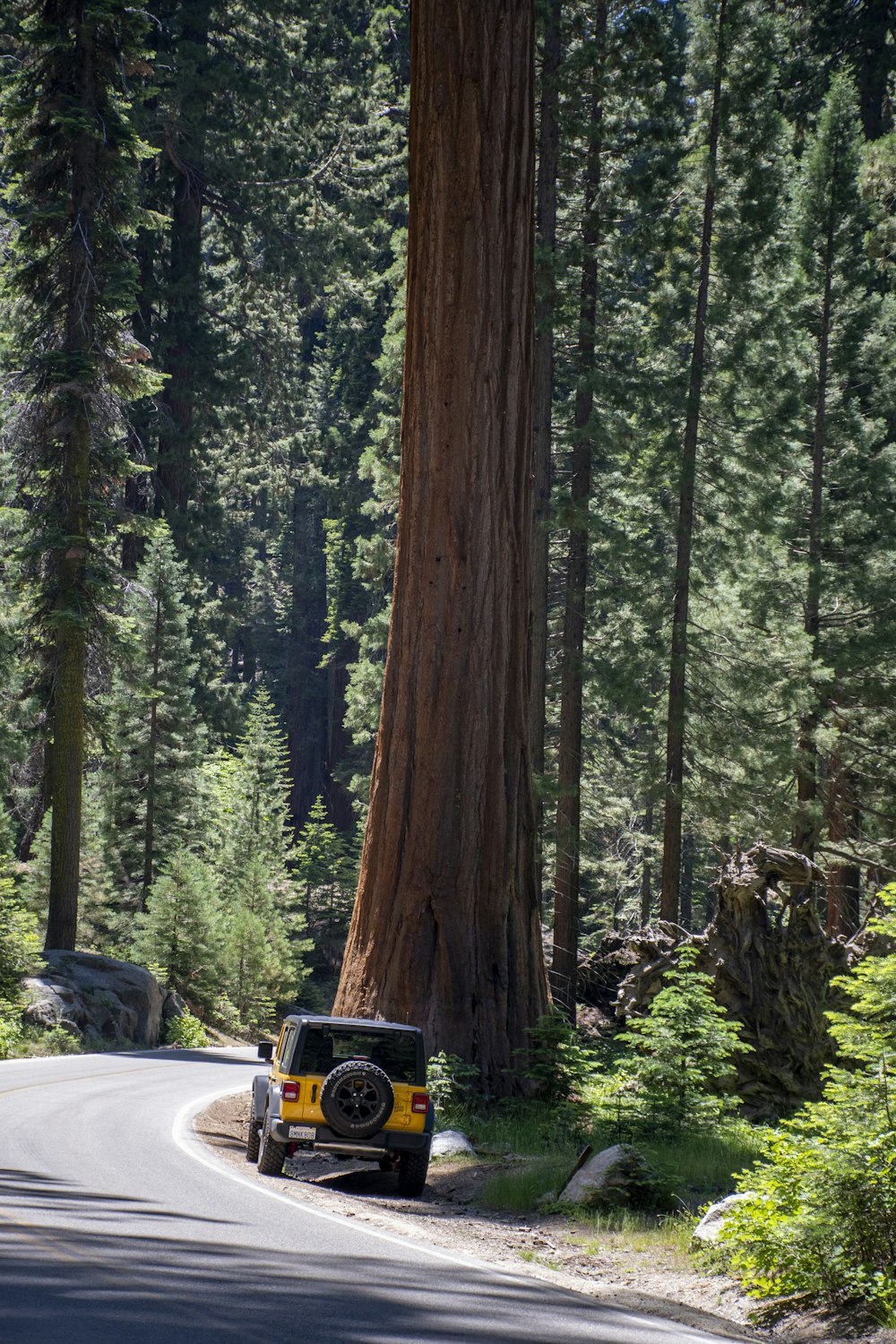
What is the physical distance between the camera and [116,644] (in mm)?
28094

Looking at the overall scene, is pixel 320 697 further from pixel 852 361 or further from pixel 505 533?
pixel 505 533

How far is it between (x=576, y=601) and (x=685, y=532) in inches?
105

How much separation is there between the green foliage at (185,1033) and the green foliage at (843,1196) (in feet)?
76.4

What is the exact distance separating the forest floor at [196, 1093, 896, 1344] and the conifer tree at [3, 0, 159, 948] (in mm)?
A: 16609

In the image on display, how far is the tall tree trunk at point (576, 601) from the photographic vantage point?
2520 cm

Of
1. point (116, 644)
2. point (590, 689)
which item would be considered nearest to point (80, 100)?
point (116, 644)

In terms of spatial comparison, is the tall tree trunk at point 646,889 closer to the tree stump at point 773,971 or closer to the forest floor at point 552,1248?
the tree stump at point 773,971

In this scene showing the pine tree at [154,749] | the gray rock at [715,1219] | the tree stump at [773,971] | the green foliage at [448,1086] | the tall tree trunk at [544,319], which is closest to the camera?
the gray rock at [715,1219]

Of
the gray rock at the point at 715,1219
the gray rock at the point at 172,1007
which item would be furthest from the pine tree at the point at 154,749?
the gray rock at the point at 715,1219

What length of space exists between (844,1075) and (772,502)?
2067cm

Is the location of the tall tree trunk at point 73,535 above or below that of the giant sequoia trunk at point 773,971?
above

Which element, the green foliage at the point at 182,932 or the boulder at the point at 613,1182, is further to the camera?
the green foliage at the point at 182,932

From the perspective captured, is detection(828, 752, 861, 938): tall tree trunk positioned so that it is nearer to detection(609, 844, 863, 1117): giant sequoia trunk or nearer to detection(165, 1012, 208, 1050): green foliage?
detection(609, 844, 863, 1117): giant sequoia trunk

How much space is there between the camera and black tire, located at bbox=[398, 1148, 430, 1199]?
10.4 meters
